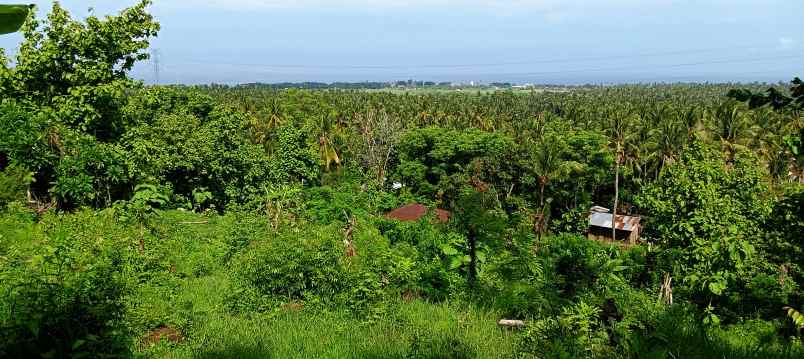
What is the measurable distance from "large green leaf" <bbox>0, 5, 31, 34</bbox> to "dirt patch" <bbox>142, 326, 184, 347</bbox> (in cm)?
530

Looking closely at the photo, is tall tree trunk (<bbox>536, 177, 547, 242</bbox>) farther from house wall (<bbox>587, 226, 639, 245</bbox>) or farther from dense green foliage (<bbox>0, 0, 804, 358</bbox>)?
dense green foliage (<bbox>0, 0, 804, 358</bbox>)

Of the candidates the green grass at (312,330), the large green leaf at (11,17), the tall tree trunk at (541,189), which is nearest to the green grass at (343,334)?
the green grass at (312,330)

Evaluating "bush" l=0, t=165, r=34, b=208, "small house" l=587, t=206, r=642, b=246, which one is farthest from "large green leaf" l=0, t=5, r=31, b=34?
"small house" l=587, t=206, r=642, b=246

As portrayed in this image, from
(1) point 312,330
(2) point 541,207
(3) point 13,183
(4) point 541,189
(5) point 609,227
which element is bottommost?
(5) point 609,227

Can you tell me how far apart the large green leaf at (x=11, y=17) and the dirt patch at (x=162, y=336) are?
5.30m

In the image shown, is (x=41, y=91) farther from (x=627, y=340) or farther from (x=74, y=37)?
(x=627, y=340)

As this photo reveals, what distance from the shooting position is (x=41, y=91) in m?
12.3

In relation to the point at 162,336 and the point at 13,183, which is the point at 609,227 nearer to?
the point at 13,183

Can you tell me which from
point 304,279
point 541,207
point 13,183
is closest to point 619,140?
point 541,207

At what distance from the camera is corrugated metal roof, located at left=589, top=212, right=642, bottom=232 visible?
1454 inches

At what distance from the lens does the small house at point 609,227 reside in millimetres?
36625

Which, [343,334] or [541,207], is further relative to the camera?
[541,207]

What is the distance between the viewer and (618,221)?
38.0m

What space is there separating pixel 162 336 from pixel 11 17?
220 inches
